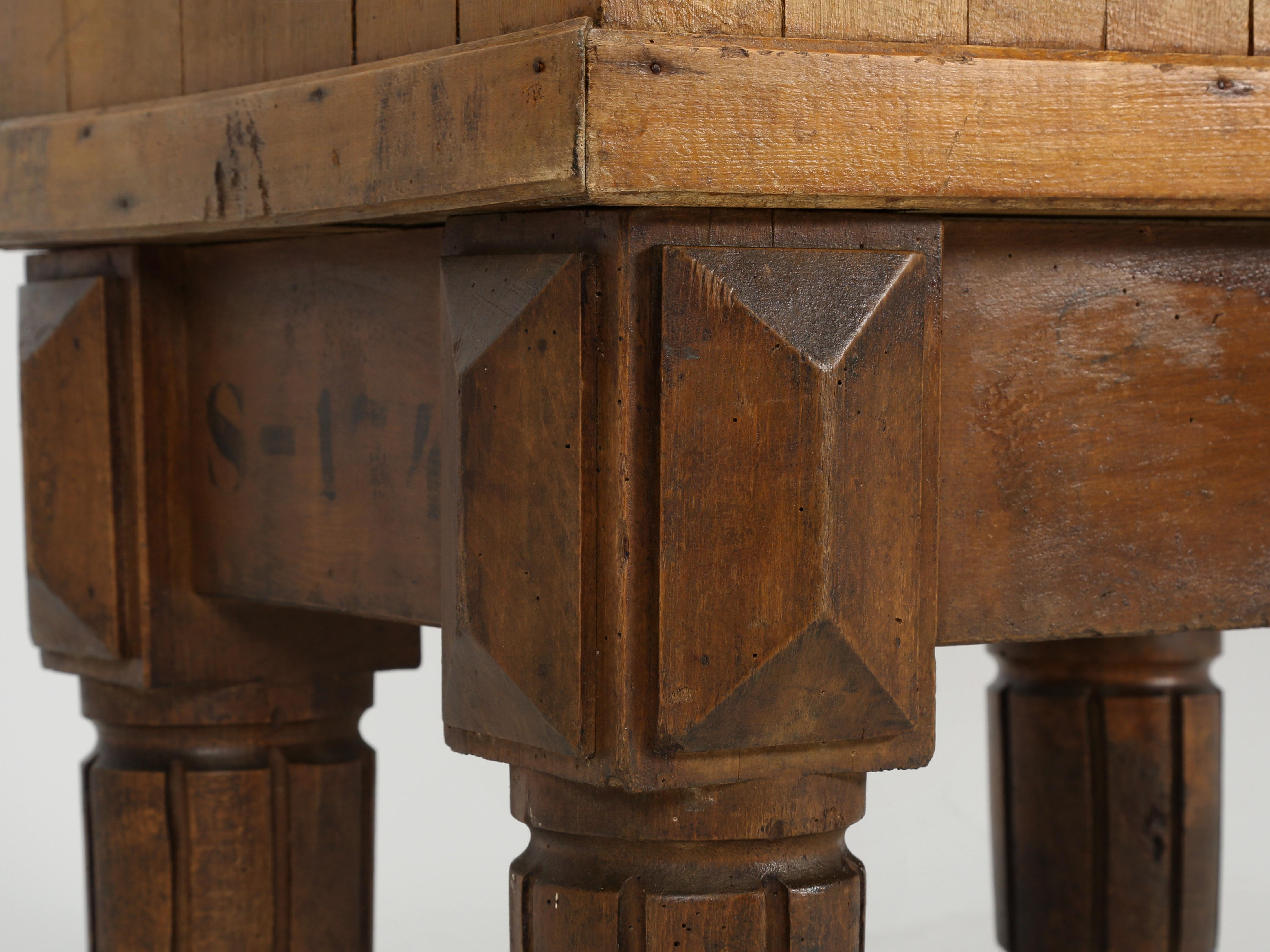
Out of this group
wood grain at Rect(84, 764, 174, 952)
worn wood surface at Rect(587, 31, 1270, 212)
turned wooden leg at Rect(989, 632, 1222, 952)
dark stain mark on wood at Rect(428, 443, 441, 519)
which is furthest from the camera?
turned wooden leg at Rect(989, 632, 1222, 952)

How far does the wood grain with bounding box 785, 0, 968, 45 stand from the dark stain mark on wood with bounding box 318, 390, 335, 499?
359 mm

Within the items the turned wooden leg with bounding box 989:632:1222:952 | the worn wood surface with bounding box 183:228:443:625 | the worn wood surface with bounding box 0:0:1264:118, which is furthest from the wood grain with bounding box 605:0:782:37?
the turned wooden leg with bounding box 989:632:1222:952

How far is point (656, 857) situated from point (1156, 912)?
647 mm

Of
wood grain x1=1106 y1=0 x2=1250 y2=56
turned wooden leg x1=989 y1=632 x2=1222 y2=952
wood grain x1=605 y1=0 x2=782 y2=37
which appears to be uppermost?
wood grain x1=1106 y1=0 x2=1250 y2=56

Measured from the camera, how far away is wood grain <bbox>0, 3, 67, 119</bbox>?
115 cm

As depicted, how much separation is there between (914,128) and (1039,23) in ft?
0.30

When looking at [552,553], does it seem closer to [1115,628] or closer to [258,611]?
[1115,628]

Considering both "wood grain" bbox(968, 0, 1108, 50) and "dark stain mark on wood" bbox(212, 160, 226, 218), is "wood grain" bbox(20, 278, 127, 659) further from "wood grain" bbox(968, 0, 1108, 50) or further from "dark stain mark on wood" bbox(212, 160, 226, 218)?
"wood grain" bbox(968, 0, 1108, 50)

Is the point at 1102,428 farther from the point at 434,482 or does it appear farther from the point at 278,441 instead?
the point at 278,441

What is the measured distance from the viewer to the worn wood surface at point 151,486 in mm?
1156

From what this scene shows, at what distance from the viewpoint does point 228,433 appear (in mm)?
1155

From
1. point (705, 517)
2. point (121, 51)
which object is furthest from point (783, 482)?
point (121, 51)

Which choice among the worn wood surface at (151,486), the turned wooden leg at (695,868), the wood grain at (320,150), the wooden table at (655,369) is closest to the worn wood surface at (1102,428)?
the wooden table at (655,369)

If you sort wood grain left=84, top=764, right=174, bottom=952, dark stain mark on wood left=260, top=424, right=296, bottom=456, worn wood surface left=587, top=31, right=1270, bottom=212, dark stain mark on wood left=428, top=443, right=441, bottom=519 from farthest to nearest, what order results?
wood grain left=84, top=764, right=174, bottom=952 < dark stain mark on wood left=260, top=424, right=296, bottom=456 < dark stain mark on wood left=428, top=443, right=441, bottom=519 < worn wood surface left=587, top=31, right=1270, bottom=212
